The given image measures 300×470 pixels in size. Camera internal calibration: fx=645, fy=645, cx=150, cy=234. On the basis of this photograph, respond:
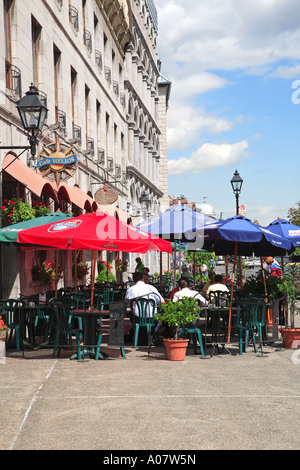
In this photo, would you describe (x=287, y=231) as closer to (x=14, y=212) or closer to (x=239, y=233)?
(x=239, y=233)

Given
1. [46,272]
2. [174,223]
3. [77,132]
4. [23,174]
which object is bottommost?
[46,272]

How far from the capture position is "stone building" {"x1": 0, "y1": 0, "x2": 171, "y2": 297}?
15805 mm

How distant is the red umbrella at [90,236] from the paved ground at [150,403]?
1.86m

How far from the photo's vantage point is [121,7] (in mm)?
33656

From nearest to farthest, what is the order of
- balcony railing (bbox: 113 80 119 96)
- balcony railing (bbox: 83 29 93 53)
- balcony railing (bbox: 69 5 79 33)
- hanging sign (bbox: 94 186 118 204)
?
1. balcony railing (bbox: 69 5 79 33)
2. hanging sign (bbox: 94 186 118 204)
3. balcony railing (bbox: 83 29 93 53)
4. balcony railing (bbox: 113 80 119 96)

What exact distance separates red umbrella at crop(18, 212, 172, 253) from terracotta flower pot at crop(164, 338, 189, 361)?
62.3 inches

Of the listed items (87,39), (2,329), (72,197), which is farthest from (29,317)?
(87,39)

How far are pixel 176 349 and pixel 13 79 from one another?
879 cm

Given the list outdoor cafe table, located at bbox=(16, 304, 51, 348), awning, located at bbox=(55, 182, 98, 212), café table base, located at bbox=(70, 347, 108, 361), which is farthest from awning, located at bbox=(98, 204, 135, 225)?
café table base, located at bbox=(70, 347, 108, 361)

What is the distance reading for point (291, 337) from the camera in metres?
11.8

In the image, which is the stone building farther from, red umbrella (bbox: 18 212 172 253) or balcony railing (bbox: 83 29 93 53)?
red umbrella (bbox: 18 212 172 253)

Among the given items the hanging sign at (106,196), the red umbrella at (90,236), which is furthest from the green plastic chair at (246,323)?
the hanging sign at (106,196)
